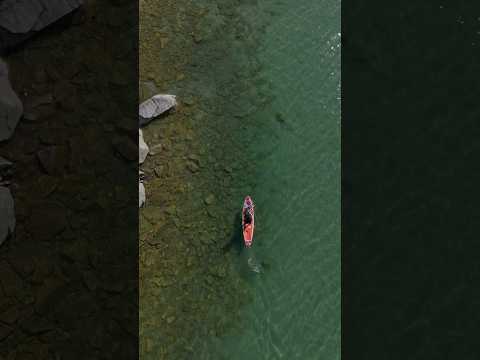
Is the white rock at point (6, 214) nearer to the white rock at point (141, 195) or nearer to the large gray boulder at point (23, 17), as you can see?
the white rock at point (141, 195)

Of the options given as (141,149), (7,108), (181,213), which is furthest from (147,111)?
(7,108)

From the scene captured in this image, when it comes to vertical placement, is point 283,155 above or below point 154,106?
below

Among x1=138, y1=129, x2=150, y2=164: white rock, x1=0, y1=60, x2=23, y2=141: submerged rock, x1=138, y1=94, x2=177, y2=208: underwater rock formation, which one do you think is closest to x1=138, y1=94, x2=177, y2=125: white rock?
x1=138, y1=94, x2=177, y2=208: underwater rock formation

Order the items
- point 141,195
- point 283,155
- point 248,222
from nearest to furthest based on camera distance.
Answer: point 141,195
point 248,222
point 283,155

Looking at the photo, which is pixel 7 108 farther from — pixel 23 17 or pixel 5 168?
pixel 23 17

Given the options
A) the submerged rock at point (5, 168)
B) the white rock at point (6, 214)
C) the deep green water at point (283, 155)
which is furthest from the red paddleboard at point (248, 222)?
the submerged rock at point (5, 168)

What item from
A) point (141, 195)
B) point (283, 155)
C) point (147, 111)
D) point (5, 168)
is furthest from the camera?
point (283, 155)
